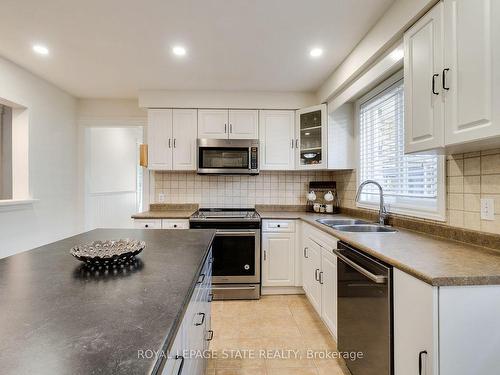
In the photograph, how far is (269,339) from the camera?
2111mm

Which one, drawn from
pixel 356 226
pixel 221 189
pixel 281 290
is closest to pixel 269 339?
pixel 281 290

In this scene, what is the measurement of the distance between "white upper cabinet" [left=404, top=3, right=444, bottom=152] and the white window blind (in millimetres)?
405

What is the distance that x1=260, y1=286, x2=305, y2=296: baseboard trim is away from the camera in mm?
2984

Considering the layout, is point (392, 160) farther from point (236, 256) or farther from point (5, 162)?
point (5, 162)

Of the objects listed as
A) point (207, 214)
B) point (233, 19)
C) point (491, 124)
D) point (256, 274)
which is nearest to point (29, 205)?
point (207, 214)

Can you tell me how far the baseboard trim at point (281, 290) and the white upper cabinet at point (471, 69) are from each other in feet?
7.38

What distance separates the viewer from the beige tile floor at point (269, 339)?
178 centimetres

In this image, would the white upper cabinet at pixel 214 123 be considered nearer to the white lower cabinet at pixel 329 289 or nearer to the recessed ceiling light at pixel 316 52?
the recessed ceiling light at pixel 316 52

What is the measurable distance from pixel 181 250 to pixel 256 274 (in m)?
1.71

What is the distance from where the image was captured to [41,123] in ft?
9.68

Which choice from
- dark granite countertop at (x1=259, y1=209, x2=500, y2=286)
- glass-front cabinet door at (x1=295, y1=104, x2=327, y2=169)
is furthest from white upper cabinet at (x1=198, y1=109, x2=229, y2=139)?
dark granite countertop at (x1=259, y1=209, x2=500, y2=286)

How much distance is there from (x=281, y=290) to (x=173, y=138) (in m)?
2.18

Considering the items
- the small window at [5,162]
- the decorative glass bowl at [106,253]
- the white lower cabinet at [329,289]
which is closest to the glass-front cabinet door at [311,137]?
the white lower cabinet at [329,289]

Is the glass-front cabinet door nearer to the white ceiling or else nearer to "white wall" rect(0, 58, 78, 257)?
the white ceiling
